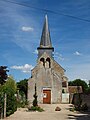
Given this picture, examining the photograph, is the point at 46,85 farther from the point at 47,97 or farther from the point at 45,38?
the point at 45,38

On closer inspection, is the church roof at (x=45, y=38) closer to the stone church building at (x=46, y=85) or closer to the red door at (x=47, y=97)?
the stone church building at (x=46, y=85)

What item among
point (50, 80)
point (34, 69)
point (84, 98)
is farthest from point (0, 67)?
point (84, 98)

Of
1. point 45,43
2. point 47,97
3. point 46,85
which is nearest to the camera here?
point 47,97

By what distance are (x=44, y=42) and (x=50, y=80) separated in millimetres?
14662

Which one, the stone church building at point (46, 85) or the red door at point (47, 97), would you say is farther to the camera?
the stone church building at point (46, 85)

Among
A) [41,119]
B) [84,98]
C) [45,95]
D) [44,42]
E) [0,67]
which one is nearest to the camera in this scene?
[41,119]

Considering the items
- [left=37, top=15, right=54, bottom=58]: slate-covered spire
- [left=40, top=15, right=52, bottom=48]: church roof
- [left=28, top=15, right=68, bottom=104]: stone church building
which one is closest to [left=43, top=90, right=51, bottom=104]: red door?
[left=28, top=15, right=68, bottom=104]: stone church building

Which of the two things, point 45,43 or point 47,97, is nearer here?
point 47,97

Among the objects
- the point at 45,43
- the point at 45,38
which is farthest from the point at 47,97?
the point at 45,38

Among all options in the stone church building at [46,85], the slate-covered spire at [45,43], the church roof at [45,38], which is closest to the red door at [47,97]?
the stone church building at [46,85]

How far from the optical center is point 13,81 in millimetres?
47656

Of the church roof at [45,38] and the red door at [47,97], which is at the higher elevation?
the church roof at [45,38]

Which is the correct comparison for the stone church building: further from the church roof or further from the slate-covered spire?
the church roof

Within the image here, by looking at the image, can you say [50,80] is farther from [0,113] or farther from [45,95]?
[0,113]
